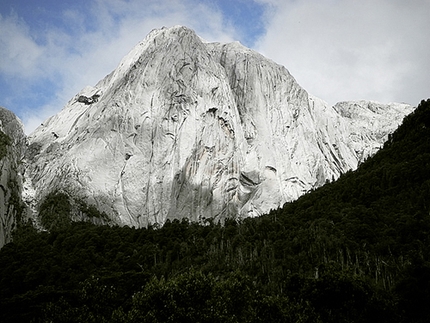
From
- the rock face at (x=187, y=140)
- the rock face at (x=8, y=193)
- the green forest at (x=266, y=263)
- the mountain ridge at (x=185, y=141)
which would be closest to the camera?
Result: the green forest at (x=266, y=263)

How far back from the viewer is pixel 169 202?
13488 centimetres

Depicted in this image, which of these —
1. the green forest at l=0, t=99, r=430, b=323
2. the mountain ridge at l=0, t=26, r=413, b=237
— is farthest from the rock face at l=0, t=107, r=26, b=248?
the mountain ridge at l=0, t=26, r=413, b=237

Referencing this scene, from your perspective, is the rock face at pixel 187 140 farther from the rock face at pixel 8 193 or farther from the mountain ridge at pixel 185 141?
the rock face at pixel 8 193

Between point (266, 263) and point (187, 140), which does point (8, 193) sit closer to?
point (187, 140)

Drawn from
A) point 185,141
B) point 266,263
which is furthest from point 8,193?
point 266,263

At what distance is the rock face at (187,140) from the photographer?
5340 inches

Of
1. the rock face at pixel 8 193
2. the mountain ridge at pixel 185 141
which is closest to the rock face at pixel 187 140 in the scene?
the mountain ridge at pixel 185 141

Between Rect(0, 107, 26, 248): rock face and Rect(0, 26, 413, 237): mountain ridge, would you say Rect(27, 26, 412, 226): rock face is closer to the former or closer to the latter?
Rect(0, 26, 413, 237): mountain ridge

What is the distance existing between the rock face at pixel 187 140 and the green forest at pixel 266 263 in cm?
2291

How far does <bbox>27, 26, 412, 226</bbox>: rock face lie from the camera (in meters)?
136

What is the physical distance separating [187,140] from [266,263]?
7306 cm

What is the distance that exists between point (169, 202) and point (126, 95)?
33.2 meters

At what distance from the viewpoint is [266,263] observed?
7100cm

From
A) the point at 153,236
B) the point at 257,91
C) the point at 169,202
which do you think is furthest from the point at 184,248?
the point at 257,91
